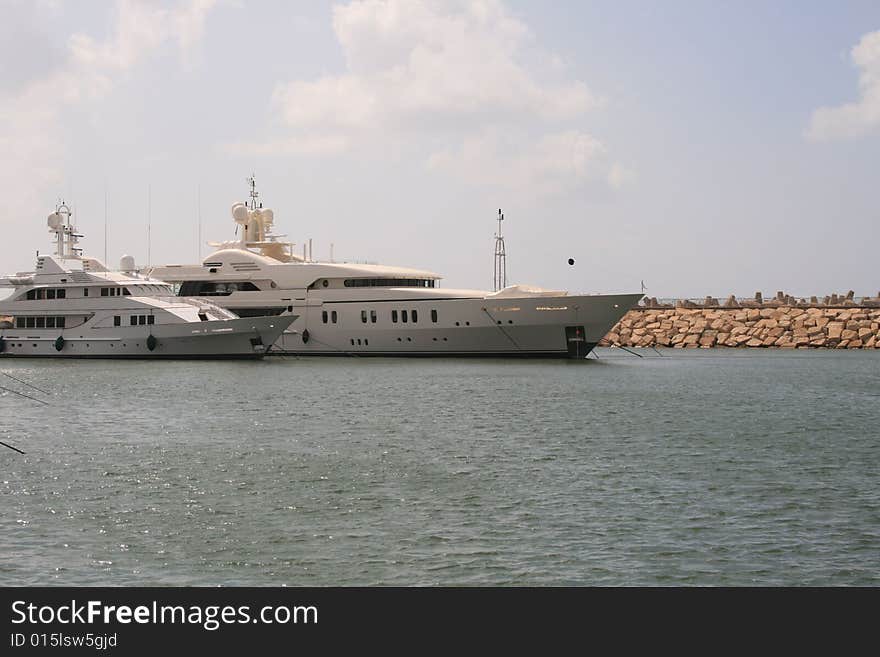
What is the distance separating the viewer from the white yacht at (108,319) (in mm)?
55844

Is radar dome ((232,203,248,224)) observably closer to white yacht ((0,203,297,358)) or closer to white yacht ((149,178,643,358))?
white yacht ((149,178,643,358))

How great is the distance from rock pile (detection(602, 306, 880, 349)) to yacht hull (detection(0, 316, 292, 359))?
116ft

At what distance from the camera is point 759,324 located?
265 ft

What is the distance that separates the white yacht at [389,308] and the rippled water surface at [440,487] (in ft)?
52.6

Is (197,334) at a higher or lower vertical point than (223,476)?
higher

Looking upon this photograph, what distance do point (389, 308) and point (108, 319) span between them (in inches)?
583

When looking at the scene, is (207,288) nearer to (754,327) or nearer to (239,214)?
(239,214)

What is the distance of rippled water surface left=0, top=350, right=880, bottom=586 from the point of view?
14.9m

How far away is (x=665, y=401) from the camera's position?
36.7 meters

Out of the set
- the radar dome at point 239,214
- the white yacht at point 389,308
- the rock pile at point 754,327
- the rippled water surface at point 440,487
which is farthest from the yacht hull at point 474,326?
the rock pile at point 754,327
